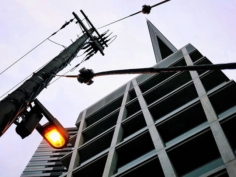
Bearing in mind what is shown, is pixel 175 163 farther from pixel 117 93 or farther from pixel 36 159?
pixel 36 159

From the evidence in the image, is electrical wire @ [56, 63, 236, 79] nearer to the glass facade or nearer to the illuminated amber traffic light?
the illuminated amber traffic light

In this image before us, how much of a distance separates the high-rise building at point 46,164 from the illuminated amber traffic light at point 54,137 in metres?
56.6

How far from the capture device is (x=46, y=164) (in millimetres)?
65375

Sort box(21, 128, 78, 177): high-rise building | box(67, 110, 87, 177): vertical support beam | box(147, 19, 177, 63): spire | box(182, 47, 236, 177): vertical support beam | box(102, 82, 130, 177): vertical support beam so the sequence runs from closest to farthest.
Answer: box(182, 47, 236, 177): vertical support beam < box(102, 82, 130, 177): vertical support beam < box(67, 110, 87, 177): vertical support beam < box(147, 19, 177, 63): spire < box(21, 128, 78, 177): high-rise building

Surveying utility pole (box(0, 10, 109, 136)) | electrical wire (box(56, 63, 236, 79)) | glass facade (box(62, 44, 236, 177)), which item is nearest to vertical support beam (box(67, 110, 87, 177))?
glass facade (box(62, 44, 236, 177))

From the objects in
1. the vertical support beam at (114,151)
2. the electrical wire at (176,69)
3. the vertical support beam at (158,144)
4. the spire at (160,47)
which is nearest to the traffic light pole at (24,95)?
the electrical wire at (176,69)

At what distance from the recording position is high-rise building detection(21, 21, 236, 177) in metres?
13.1

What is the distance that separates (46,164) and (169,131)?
56.3 m

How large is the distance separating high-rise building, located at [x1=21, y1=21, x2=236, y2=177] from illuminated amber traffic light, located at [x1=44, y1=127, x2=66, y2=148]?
26.0ft

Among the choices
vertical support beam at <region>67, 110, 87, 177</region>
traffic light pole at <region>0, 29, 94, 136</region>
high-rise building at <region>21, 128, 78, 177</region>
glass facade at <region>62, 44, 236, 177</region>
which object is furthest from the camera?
high-rise building at <region>21, 128, 78, 177</region>

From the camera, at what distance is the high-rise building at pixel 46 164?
60.3 metres

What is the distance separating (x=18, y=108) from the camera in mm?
3916

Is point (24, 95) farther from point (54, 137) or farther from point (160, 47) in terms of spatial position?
point (160, 47)

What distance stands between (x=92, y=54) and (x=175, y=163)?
25.8 ft
